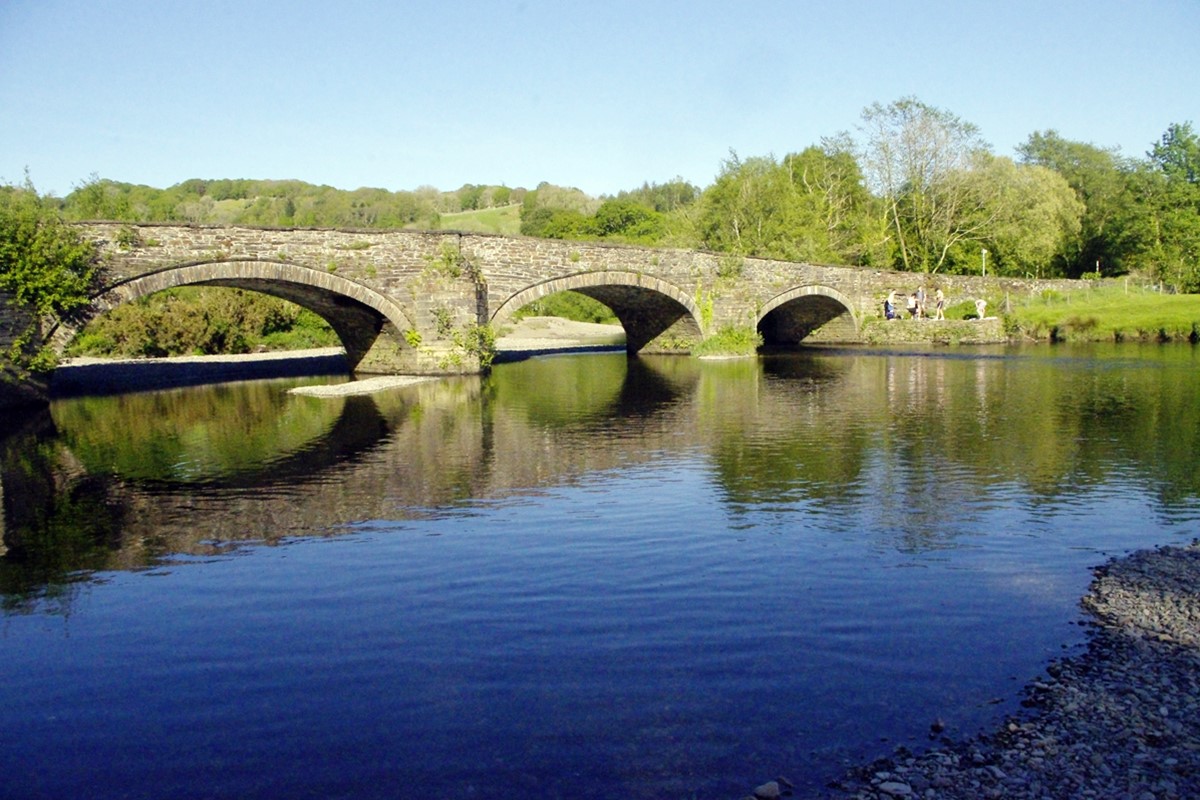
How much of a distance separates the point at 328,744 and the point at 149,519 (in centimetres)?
748

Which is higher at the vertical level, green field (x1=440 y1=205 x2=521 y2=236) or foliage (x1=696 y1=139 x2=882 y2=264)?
green field (x1=440 y1=205 x2=521 y2=236)

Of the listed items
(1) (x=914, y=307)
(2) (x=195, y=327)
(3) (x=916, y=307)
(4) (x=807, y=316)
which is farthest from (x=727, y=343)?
(2) (x=195, y=327)

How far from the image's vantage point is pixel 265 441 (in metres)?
18.7

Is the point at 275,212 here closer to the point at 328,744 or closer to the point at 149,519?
the point at 149,519

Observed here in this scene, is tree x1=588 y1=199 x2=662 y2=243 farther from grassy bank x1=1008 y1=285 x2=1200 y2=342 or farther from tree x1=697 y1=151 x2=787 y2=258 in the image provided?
grassy bank x1=1008 y1=285 x2=1200 y2=342

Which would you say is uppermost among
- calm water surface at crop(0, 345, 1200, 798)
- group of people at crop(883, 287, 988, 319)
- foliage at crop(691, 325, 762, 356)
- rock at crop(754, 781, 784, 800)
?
group of people at crop(883, 287, 988, 319)

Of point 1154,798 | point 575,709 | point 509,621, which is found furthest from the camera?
point 509,621

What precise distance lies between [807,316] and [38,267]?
126 feet

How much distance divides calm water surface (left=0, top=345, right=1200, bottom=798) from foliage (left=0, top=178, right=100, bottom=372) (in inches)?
210

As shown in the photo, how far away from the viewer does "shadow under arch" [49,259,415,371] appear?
2505cm

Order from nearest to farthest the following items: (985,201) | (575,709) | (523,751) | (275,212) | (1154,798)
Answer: (1154,798), (523,751), (575,709), (985,201), (275,212)

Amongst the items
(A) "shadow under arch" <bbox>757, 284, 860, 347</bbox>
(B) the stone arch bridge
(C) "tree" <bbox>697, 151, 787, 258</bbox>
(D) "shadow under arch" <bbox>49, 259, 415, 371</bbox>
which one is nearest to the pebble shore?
(D) "shadow under arch" <bbox>49, 259, 415, 371</bbox>

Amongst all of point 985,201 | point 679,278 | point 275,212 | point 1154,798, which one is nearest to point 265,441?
point 1154,798

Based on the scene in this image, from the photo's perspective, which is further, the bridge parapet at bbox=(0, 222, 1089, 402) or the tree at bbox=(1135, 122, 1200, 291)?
the tree at bbox=(1135, 122, 1200, 291)
